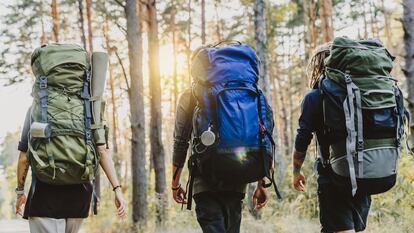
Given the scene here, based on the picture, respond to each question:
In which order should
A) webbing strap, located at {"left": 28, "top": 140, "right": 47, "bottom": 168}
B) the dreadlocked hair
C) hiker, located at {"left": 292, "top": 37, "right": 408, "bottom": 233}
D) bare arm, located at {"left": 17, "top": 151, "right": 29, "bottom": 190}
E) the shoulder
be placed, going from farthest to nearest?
the dreadlocked hair
the shoulder
hiker, located at {"left": 292, "top": 37, "right": 408, "bottom": 233}
bare arm, located at {"left": 17, "top": 151, "right": 29, "bottom": 190}
webbing strap, located at {"left": 28, "top": 140, "right": 47, "bottom": 168}

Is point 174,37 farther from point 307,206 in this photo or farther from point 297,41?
point 307,206

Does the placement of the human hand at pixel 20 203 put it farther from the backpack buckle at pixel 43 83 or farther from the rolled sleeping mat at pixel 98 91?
the backpack buckle at pixel 43 83

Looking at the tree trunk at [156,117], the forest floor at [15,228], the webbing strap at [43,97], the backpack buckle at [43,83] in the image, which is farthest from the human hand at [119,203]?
the forest floor at [15,228]

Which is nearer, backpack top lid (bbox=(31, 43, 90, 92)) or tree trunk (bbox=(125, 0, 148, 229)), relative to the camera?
backpack top lid (bbox=(31, 43, 90, 92))

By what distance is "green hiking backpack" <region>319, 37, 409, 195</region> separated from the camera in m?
3.35

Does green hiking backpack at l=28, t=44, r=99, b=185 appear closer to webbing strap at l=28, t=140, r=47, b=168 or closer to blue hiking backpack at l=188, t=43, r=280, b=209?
webbing strap at l=28, t=140, r=47, b=168

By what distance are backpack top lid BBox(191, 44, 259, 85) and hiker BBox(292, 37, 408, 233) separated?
527mm

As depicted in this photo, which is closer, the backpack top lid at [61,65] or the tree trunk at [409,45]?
the backpack top lid at [61,65]

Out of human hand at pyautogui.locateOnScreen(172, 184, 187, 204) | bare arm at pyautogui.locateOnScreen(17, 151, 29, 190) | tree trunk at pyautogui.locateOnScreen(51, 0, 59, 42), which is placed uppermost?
tree trunk at pyautogui.locateOnScreen(51, 0, 59, 42)

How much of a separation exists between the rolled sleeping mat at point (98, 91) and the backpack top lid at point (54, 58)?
0.11m

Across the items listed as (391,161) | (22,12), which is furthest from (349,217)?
(22,12)

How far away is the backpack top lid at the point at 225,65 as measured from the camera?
3415 mm

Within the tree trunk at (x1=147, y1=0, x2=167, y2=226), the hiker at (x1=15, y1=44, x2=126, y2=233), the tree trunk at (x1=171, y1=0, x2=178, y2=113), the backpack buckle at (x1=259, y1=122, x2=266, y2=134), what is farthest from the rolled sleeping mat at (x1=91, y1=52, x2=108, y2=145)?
the tree trunk at (x1=171, y1=0, x2=178, y2=113)

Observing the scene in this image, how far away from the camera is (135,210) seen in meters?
10.3
